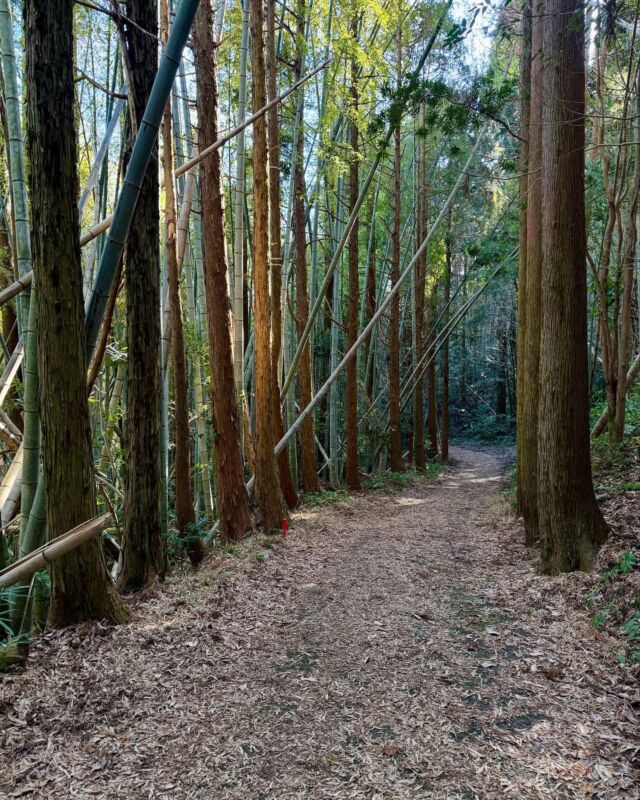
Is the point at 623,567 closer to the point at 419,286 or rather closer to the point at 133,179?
the point at 133,179

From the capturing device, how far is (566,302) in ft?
12.6

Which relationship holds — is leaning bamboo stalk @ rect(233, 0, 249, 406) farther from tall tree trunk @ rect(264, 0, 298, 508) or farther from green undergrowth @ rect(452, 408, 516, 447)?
green undergrowth @ rect(452, 408, 516, 447)

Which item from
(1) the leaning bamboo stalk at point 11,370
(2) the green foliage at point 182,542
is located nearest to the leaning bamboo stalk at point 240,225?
(2) the green foliage at point 182,542

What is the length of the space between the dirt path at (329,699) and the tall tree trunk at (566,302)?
447 millimetres

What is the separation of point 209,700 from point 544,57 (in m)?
4.57

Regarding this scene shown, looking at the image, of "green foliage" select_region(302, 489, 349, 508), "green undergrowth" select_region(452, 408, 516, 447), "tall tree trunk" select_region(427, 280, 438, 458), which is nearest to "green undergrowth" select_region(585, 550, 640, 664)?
"green foliage" select_region(302, 489, 349, 508)

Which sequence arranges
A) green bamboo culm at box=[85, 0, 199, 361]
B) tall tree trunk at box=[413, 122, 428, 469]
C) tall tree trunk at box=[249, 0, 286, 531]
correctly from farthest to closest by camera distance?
tall tree trunk at box=[413, 122, 428, 469] < tall tree trunk at box=[249, 0, 286, 531] < green bamboo culm at box=[85, 0, 199, 361]

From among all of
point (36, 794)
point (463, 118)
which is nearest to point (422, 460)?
point (463, 118)

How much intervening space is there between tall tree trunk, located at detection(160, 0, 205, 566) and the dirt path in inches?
48.0

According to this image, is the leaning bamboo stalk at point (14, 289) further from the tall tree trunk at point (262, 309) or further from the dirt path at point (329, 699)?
the tall tree trunk at point (262, 309)

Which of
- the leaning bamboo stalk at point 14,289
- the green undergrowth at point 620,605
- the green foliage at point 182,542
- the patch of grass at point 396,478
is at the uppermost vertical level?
the leaning bamboo stalk at point 14,289

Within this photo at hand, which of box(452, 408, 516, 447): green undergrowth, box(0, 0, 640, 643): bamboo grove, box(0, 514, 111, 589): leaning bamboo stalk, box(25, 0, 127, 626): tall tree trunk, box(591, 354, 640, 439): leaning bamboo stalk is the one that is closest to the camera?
box(0, 514, 111, 589): leaning bamboo stalk

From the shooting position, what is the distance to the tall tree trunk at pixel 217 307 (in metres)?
4.92

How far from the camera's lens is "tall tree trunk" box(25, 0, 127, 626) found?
230 centimetres
